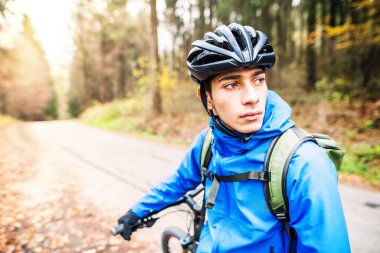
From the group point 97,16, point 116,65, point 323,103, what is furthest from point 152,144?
point 116,65

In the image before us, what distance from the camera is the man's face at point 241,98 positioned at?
1603 mm

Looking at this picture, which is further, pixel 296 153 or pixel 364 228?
pixel 364 228

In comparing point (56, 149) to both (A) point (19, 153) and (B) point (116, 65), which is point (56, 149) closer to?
(A) point (19, 153)

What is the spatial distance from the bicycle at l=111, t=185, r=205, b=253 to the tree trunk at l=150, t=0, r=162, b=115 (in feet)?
41.4

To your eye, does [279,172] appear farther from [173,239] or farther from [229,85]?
[173,239]

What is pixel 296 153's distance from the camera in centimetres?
139

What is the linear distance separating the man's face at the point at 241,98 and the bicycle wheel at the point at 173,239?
5.82ft

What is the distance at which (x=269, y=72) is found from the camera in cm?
1658

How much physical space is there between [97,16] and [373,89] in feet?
81.3

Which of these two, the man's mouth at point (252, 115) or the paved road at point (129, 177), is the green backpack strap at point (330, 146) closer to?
the man's mouth at point (252, 115)

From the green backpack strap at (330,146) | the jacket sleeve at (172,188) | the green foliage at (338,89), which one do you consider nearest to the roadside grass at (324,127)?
the green foliage at (338,89)

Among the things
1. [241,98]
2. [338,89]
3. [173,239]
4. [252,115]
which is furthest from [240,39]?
[338,89]

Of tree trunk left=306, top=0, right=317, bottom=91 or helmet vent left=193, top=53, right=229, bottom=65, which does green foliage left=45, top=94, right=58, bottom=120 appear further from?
helmet vent left=193, top=53, right=229, bottom=65

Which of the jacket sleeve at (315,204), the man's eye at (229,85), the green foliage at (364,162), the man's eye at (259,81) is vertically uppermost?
the man's eye at (259,81)
